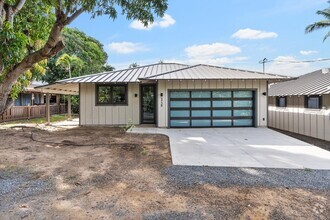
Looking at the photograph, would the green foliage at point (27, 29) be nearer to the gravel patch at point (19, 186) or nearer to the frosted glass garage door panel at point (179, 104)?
the gravel patch at point (19, 186)

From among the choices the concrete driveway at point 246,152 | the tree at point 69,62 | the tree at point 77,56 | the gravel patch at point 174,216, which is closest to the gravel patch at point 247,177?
the concrete driveway at point 246,152

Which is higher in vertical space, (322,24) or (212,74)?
(322,24)

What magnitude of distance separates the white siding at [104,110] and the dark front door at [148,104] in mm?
372

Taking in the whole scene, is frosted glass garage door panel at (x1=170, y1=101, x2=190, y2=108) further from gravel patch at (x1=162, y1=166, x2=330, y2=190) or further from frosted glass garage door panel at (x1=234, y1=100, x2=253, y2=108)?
gravel patch at (x1=162, y1=166, x2=330, y2=190)

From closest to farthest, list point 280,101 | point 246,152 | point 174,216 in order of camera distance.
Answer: point 174,216
point 246,152
point 280,101

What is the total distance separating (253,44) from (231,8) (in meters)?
13.4

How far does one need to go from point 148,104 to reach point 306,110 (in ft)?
26.5

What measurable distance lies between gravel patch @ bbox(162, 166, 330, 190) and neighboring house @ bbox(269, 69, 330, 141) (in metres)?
5.70

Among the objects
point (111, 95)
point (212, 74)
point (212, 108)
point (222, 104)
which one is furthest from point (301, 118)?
point (111, 95)

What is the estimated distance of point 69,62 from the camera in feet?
67.7

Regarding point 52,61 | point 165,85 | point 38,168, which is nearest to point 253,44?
point 165,85

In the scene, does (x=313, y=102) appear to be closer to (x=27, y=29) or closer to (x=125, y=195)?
(x=125, y=195)

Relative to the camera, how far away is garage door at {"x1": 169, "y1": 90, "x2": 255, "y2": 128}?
35.8 ft

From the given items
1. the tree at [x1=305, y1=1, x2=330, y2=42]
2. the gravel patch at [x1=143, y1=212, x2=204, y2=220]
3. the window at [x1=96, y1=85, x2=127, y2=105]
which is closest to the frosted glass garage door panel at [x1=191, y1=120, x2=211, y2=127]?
the window at [x1=96, y1=85, x2=127, y2=105]
